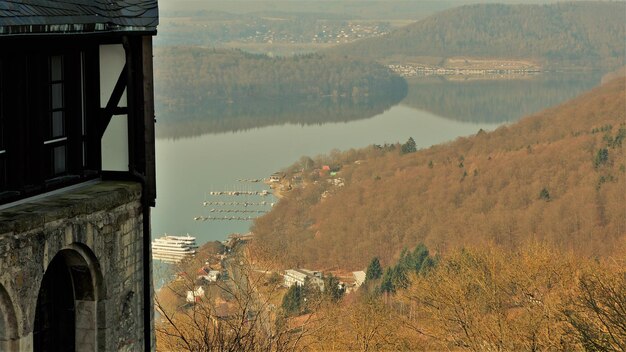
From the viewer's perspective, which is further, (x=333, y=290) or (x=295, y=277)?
(x=295, y=277)

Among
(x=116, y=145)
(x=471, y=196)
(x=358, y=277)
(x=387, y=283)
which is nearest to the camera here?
(x=116, y=145)

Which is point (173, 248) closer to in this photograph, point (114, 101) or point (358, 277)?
point (358, 277)

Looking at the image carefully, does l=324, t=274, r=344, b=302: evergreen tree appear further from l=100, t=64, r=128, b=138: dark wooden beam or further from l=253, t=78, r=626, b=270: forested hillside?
l=100, t=64, r=128, b=138: dark wooden beam

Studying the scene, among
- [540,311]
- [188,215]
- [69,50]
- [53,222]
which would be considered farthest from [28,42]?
[188,215]

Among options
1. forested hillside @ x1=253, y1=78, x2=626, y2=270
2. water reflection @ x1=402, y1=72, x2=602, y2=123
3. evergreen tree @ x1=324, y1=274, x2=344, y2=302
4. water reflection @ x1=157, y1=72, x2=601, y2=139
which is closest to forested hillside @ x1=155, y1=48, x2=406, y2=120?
water reflection @ x1=157, y1=72, x2=601, y2=139

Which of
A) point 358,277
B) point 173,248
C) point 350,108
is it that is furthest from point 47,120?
point 350,108

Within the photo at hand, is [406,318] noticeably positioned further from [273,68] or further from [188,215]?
[273,68]

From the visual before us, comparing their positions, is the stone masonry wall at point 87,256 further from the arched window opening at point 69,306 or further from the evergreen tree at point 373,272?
the evergreen tree at point 373,272
